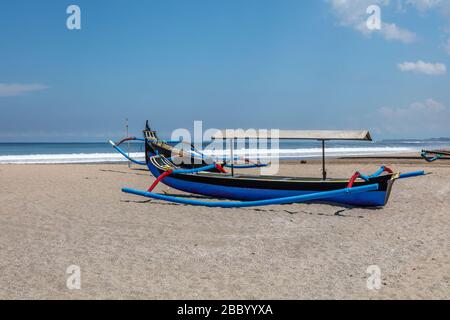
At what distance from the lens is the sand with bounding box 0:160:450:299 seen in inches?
175

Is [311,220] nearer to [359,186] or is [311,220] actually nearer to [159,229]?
[359,186]

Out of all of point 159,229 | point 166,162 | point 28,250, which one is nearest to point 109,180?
point 166,162

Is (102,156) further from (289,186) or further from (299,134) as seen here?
(289,186)

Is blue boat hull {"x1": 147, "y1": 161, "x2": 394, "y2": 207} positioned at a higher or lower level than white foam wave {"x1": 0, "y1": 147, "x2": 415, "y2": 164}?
lower

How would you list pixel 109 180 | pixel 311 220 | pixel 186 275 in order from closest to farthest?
1. pixel 186 275
2. pixel 311 220
3. pixel 109 180

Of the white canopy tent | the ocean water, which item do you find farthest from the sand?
the ocean water

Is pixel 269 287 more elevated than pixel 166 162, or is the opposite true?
pixel 166 162

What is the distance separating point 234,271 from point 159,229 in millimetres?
2423

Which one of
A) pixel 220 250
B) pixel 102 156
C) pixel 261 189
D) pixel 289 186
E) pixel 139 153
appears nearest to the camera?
pixel 220 250

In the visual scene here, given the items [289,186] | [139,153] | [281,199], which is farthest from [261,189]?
[139,153]

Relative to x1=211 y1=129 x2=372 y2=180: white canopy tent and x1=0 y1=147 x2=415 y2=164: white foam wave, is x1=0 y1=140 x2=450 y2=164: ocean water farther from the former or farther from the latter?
x1=211 y1=129 x2=372 y2=180: white canopy tent

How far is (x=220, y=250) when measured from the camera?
5.86 meters

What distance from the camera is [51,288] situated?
4457mm
